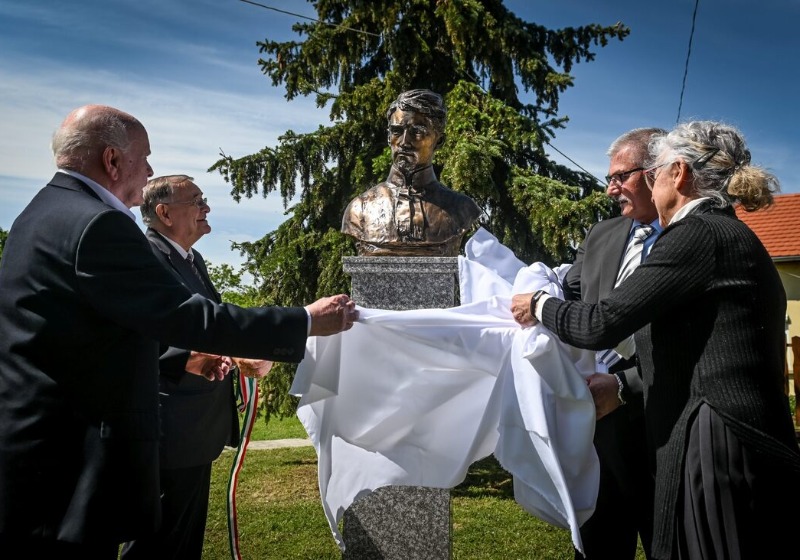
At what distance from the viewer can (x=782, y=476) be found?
2256 millimetres

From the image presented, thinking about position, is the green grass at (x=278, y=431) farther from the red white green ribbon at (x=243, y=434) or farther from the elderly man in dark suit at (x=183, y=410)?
the elderly man in dark suit at (x=183, y=410)

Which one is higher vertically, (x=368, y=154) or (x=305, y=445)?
Result: (x=368, y=154)

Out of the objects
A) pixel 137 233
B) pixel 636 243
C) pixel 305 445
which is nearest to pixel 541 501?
pixel 636 243

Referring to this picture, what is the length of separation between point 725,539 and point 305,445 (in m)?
8.33

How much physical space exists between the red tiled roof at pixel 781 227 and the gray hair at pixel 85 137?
18947 millimetres

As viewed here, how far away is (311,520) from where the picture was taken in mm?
6465

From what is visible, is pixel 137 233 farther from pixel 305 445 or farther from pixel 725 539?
pixel 305 445

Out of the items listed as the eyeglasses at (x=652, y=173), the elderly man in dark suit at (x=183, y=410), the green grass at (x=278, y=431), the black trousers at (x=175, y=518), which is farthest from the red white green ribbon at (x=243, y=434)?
the green grass at (x=278, y=431)

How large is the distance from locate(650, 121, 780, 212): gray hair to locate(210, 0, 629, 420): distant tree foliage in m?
4.67

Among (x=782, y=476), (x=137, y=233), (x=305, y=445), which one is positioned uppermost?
(x=137, y=233)

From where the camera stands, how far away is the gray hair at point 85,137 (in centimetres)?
258

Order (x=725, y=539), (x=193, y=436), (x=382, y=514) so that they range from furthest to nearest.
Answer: (x=382, y=514)
(x=193, y=436)
(x=725, y=539)

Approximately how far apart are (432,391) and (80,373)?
5.22 ft

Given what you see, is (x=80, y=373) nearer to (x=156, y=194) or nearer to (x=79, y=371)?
(x=79, y=371)
